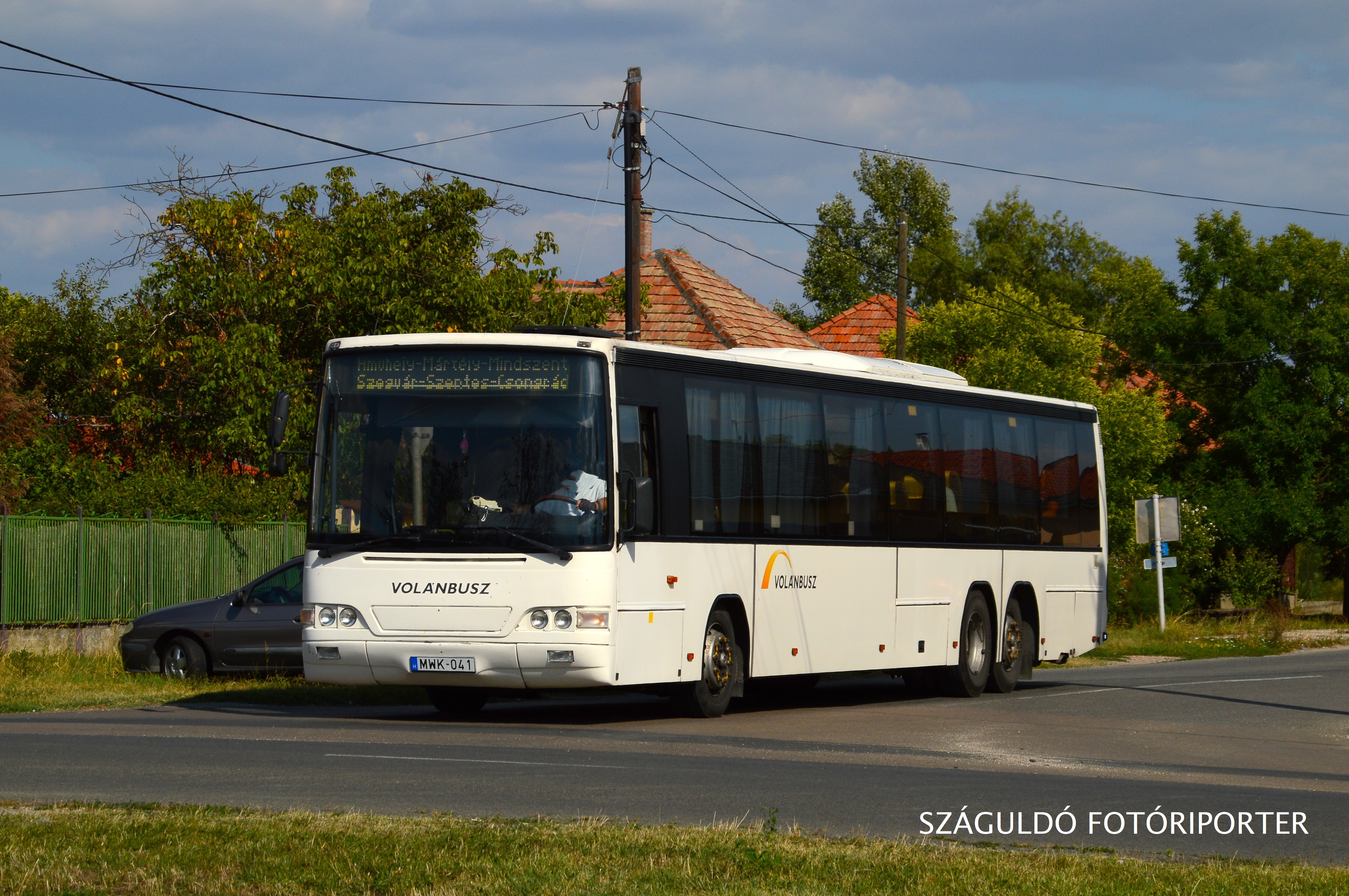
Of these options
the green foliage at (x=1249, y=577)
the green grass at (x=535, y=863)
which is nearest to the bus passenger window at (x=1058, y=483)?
the green grass at (x=535, y=863)

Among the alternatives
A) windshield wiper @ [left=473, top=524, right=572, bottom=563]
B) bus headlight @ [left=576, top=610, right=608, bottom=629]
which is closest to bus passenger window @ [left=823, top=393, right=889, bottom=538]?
bus headlight @ [left=576, top=610, right=608, bottom=629]

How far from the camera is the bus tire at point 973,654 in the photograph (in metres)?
19.2

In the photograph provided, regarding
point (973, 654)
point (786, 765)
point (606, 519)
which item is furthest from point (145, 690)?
point (786, 765)

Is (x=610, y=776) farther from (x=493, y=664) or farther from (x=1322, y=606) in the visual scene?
(x=1322, y=606)

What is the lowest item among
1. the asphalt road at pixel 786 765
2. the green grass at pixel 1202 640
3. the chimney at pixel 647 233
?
the green grass at pixel 1202 640

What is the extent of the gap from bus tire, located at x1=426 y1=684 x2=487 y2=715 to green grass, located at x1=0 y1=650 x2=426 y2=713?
142 cm

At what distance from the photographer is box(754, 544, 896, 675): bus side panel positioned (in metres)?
16.1

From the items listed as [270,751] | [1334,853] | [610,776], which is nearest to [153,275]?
[270,751]

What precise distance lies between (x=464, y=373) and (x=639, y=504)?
1.79 meters

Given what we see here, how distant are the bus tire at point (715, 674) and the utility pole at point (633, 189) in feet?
26.2

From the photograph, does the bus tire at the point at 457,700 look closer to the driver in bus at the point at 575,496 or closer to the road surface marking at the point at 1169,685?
the driver in bus at the point at 575,496

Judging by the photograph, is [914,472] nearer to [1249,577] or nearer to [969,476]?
[969,476]

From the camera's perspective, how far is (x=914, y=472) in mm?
18328

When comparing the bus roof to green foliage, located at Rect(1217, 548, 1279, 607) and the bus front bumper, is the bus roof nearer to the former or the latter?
the bus front bumper
